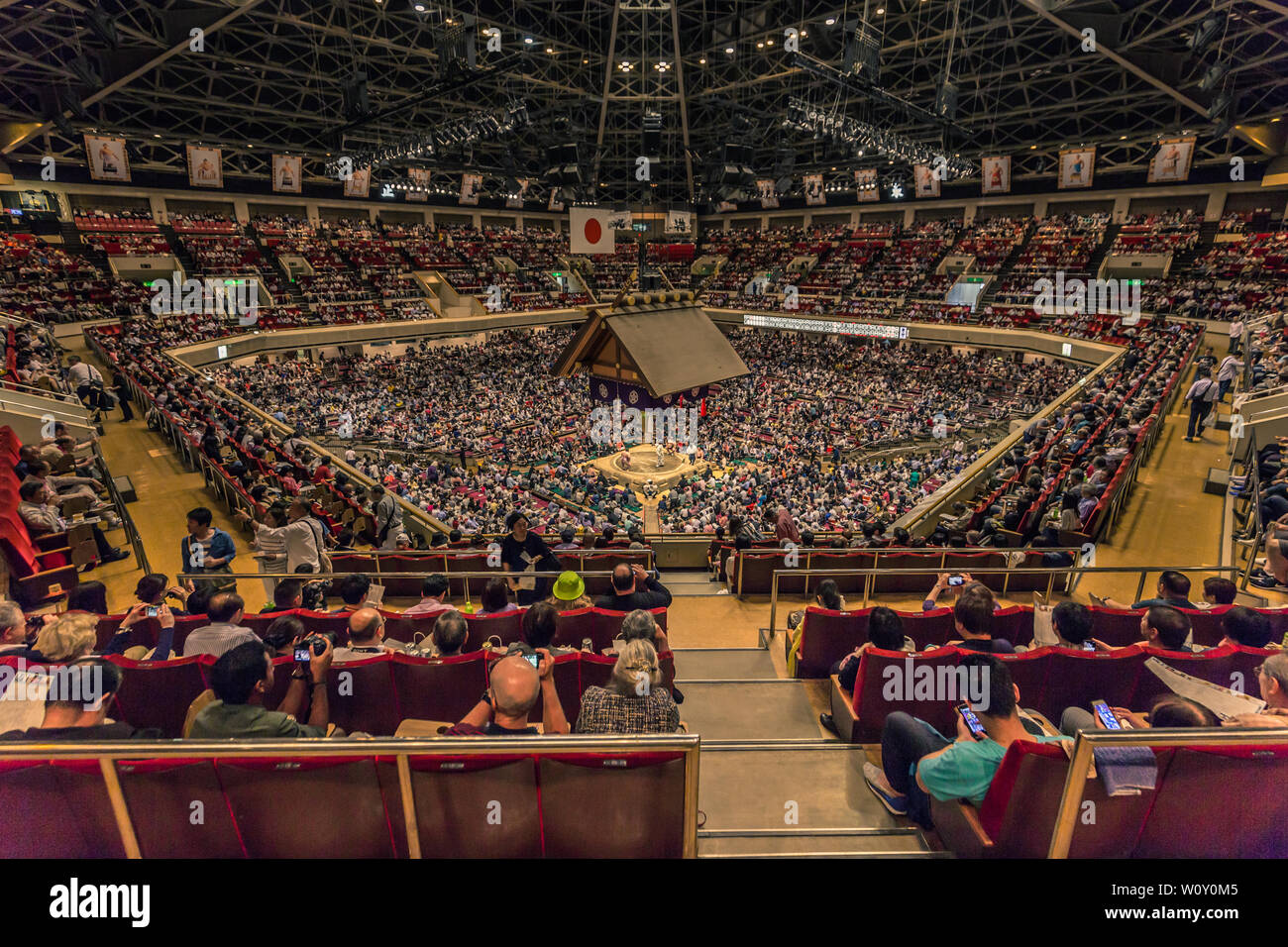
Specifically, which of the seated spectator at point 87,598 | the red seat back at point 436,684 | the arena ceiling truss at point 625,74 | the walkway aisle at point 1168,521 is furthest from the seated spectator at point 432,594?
the arena ceiling truss at point 625,74

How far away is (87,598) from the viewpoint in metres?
4.83

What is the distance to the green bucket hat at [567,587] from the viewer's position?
15.9 ft

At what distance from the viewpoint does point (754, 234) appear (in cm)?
4916

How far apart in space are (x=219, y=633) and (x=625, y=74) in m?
40.6

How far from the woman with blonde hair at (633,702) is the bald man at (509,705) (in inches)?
10.9

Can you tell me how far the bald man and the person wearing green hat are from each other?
5.17 feet

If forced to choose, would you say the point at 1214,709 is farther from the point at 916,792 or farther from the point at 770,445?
the point at 770,445

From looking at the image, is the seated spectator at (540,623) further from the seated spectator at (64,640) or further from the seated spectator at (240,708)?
the seated spectator at (64,640)

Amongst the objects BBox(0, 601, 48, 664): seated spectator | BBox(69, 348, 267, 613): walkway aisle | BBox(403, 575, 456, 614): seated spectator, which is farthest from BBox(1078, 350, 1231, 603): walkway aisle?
BBox(69, 348, 267, 613): walkway aisle

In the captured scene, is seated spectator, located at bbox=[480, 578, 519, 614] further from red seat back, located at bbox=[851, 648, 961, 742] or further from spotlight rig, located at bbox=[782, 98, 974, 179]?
spotlight rig, located at bbox=[782, 98, 974, 179]

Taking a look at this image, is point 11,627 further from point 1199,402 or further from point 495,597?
point 1199,402

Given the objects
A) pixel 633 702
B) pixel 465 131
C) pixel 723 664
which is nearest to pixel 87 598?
pixel 633 702
